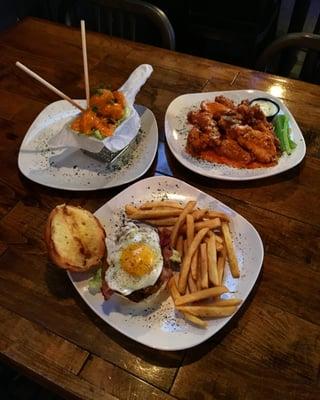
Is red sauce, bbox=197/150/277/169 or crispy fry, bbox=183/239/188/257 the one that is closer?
crispy fry, bbox=183/239/188/257

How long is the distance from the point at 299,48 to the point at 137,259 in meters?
1.78

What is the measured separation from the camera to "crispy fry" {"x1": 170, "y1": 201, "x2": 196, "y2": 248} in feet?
4.75

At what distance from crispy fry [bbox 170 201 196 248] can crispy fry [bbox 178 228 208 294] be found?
0.08 m

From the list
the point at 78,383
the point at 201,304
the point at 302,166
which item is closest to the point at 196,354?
the point at 201,304

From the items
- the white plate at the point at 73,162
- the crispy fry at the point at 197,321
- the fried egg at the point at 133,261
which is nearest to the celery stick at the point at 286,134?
the white plate at the point at 73,162

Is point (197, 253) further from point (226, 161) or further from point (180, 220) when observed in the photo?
point (226, 161)

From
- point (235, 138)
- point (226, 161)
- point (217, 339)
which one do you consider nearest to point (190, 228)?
point (217, 339)

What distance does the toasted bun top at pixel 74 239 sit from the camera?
4.30 ft

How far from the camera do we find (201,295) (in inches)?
49.9

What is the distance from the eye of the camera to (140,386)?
1.15 meters

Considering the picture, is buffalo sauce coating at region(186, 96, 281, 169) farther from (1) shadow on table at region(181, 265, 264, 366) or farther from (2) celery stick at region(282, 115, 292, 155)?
(1) shadow on table at region(181, 265, 264, 366)

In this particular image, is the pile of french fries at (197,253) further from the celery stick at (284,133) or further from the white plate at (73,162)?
the celery stick at (284,133)

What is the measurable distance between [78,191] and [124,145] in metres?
0.28

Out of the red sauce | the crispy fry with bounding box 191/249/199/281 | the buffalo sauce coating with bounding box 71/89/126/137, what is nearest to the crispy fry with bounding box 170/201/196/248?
the crispy fry with bounding box 191/249/199/281
